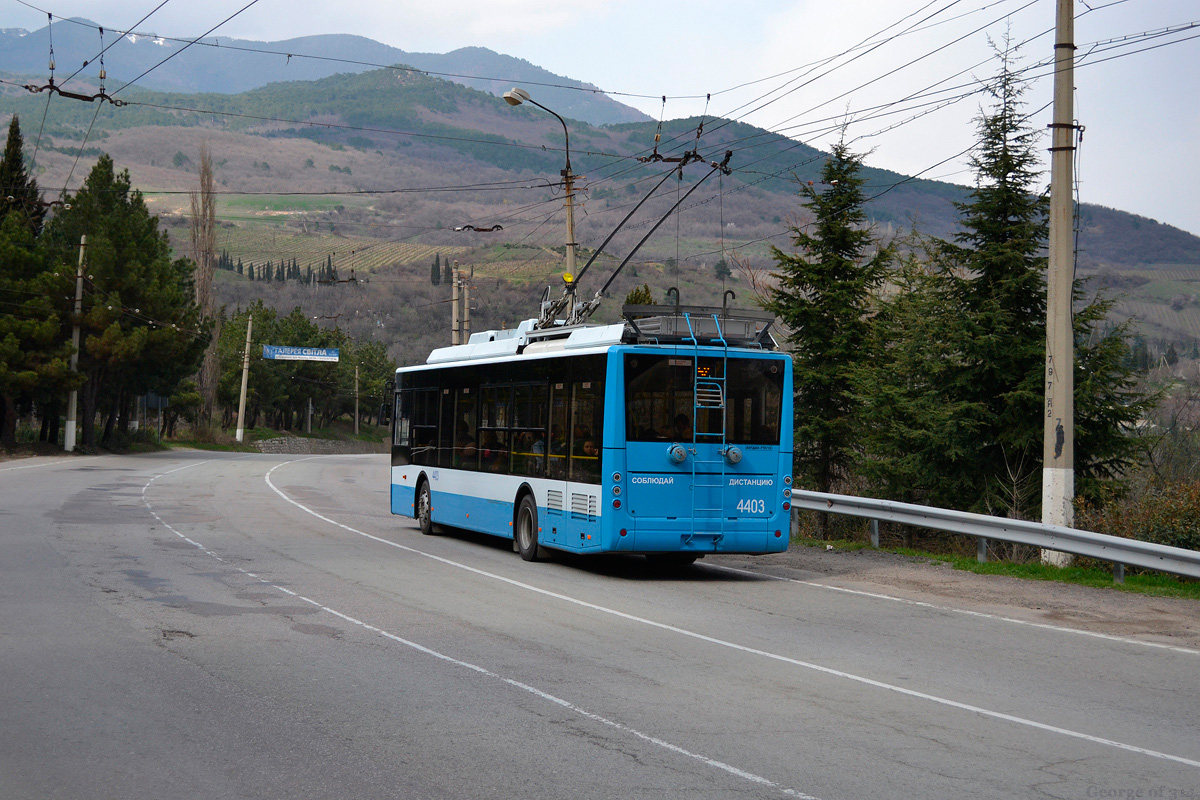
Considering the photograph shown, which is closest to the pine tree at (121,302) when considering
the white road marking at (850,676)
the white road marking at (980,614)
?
the white road marking at (850,676)

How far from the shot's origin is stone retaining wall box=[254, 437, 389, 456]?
8862 centimetres

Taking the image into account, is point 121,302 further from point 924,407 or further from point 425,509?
point 924,407

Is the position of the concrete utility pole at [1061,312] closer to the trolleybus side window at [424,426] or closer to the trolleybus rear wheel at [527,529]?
the trolleybus rear wheel at [527,529]

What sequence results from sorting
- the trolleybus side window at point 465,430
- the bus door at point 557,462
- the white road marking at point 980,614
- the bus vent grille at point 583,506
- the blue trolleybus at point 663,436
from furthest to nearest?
the trolleybus side window at point 465,430
the bus door at point 557,462
the bus vent grille at point 583,506
the blue trolleybus at point 663,436
the white road marking at point 980,614

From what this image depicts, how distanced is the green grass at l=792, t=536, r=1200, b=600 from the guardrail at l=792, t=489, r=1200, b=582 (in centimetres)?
28

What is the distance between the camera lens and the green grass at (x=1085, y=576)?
13.9m

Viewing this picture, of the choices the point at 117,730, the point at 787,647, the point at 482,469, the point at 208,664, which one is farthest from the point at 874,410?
the point at 117,730

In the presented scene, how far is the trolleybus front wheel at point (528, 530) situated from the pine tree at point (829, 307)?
1109 centimetres

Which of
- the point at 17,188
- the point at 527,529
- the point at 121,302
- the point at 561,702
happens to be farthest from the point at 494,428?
the point at 17,188

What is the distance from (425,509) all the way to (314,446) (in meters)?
83.5

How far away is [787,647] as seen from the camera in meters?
10.2

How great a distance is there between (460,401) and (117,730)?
42.6 ft

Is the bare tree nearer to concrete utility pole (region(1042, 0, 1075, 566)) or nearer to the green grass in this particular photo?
the green grass

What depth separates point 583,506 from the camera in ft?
49.5
